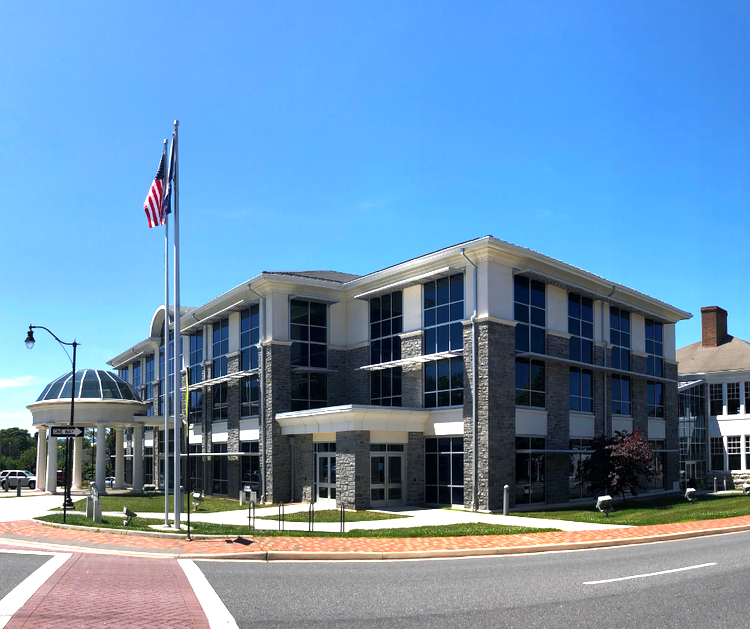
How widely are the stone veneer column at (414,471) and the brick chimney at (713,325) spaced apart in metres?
28.1

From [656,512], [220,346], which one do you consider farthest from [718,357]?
[220,346]

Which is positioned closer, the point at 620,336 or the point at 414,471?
the point at 414,471

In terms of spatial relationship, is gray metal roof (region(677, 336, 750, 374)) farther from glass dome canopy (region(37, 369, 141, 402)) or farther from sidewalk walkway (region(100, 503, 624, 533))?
glass dome canopy (region(37, 369, 141, 402))

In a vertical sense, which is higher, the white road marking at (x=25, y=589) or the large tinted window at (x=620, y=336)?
the large tinted window at (x=620, y=336)

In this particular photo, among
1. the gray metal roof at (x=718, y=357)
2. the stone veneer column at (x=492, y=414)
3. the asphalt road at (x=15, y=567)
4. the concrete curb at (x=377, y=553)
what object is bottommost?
the concrete curb at (x=377, y=553)

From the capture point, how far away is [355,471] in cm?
2858

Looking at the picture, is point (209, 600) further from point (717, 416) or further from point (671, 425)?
point (717, 416)

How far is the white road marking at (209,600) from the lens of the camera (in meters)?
9.34

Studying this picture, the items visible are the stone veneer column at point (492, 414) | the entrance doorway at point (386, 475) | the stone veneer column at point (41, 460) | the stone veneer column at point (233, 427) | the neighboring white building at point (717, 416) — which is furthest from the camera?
the stone veneer column at point (41, 460)

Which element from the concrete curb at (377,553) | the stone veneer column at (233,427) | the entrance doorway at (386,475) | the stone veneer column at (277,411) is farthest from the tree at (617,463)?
the stone veneer column at (233,427)

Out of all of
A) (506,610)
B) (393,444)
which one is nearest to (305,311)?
(393,444)

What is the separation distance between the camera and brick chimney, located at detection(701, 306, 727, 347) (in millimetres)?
49219

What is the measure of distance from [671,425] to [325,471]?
20296 millimetres

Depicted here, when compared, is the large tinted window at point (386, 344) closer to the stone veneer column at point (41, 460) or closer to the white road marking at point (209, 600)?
the white road marking at point (209, 600)
